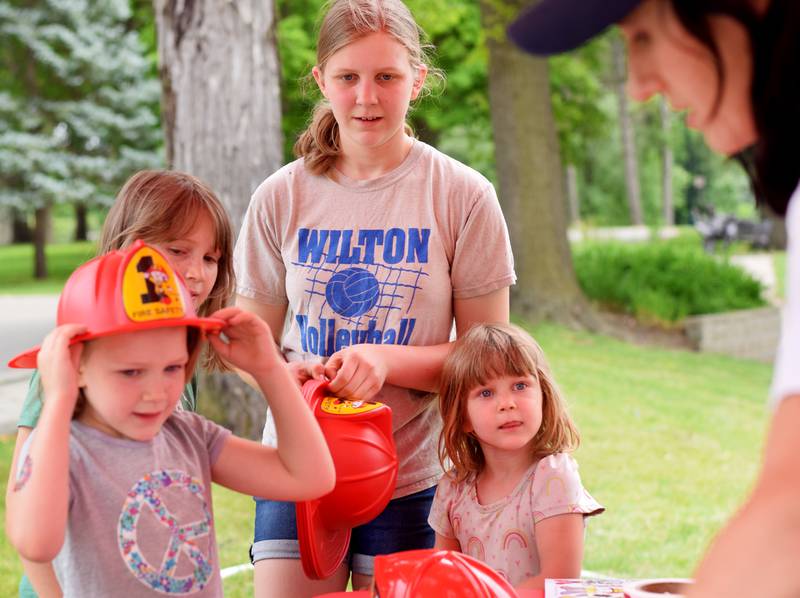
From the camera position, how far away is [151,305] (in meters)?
1.74

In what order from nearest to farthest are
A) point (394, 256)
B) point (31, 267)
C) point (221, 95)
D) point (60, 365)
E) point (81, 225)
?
1. point (60, 365)
2. point (394, 256)
3. point (221, 95)
4. point (31, 267)
5. point (81, 225)

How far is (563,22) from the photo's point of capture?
124cm

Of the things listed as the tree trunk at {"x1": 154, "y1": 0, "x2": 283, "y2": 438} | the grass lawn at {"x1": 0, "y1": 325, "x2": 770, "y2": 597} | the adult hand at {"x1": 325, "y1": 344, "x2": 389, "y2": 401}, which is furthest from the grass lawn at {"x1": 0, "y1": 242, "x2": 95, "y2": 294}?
the adult hand at {"x1": 325, "y1": 344, "x2": 389, "y2": 401}

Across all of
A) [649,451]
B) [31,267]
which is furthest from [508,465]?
[31,267]

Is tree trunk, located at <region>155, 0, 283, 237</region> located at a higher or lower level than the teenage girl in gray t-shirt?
higher

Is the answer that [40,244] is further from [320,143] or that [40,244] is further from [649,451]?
[320,143]

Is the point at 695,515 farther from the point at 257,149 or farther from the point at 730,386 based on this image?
the point at 730,386

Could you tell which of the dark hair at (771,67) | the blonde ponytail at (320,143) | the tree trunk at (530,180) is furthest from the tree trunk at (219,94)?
the tree trunk at (530,180)

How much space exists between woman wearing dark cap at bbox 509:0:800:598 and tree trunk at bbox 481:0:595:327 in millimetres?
10178

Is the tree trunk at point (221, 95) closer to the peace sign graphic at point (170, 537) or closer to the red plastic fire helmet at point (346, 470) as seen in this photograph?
the red plastic fire helmet at point (346, 470)

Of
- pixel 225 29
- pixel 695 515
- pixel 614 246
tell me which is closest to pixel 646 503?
pixel 695 515

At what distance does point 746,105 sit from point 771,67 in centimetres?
6

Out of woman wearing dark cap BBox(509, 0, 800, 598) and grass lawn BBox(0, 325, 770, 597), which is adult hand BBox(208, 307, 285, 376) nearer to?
woman wearing dark cap BBox(509, 0, 800, 598)

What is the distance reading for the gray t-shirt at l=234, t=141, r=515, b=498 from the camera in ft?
8.56
